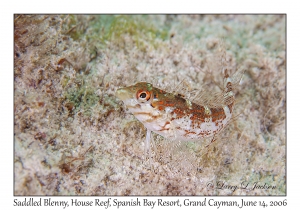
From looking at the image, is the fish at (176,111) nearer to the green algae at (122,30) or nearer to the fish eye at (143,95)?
the fish eye at (143,95)

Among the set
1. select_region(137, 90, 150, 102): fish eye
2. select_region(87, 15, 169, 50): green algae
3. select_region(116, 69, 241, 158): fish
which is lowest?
select_region(116, 69, 241, 158): fish

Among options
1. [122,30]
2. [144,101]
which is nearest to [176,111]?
[144,101]

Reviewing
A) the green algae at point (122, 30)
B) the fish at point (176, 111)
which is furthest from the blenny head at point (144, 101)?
the green algae at point (122, 30)

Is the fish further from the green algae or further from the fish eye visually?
the green algae

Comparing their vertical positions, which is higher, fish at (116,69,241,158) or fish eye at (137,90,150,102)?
fish eye at (137,90,150,102)

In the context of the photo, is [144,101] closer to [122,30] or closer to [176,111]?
[176,111]

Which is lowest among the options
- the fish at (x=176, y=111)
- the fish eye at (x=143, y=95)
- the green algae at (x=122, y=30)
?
the fish at (x=176, y=111)

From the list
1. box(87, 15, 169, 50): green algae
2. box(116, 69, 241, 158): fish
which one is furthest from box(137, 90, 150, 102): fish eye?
box(87, 15, 169, 50): green algae

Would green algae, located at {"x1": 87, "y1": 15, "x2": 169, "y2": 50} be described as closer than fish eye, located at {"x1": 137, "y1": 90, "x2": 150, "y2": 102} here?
No
